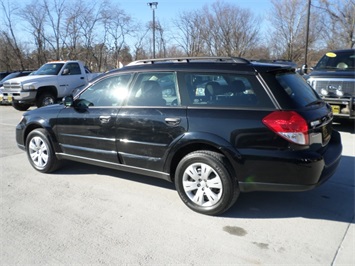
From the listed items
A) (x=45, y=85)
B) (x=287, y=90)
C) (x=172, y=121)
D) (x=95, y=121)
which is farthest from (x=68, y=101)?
(x=45, y=85)

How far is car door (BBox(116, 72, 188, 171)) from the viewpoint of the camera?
3.66 metres

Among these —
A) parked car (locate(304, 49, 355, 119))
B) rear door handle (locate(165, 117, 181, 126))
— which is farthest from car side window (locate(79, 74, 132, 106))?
parked car (locate(304, 49, 355, 119))

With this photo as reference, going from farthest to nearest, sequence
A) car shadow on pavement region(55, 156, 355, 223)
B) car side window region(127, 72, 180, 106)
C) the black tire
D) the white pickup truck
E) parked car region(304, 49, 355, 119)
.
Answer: the black tire, the white pickup truck, parked car region(304, 49, 355, 119), car side window region(127, 72, 180, 106), car shadow on pavement region(55, 156, 355, 223)

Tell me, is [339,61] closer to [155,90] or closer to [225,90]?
[225,90]

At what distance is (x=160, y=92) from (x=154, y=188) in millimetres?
1335

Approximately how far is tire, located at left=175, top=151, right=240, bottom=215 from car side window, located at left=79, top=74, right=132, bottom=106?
128 cm

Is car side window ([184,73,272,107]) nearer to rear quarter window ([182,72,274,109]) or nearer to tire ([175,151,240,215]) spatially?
rear quarter window ([182,72,274,109])

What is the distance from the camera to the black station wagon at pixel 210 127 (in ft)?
10.3

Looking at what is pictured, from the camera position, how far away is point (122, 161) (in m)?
4.18

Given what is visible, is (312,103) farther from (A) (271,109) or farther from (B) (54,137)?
(B) (54,137)

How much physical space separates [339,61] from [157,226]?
739 cm

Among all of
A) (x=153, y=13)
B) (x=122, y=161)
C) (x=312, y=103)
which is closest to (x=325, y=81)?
(x=312, y=103)

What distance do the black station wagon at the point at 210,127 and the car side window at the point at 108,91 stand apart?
1cm

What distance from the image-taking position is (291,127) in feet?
10.0
